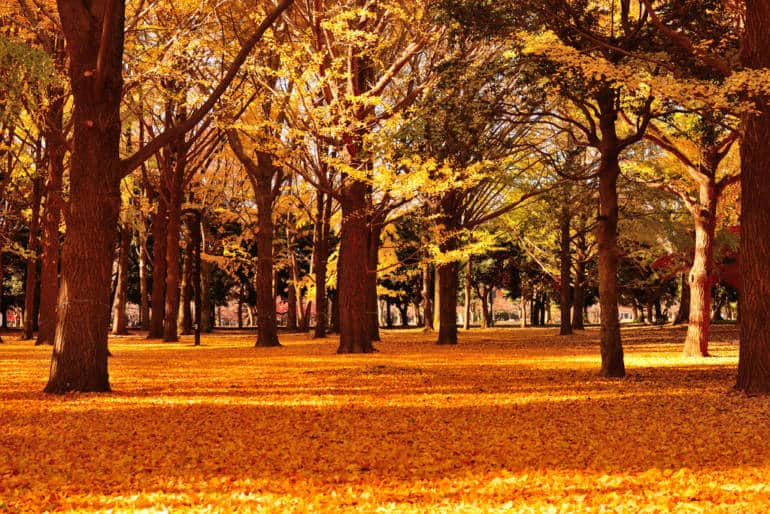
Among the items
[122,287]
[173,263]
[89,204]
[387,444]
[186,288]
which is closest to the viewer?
[387,444]

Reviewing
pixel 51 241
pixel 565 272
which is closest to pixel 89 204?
pixel 51 241

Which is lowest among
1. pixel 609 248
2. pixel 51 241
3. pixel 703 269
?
pixel 703 269

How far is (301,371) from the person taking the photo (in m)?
15.8

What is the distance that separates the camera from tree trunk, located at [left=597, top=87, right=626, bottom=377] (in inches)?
569

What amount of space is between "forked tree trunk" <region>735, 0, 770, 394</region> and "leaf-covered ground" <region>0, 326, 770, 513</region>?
62 centimetres

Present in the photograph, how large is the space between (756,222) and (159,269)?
984 inches

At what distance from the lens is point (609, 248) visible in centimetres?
1461

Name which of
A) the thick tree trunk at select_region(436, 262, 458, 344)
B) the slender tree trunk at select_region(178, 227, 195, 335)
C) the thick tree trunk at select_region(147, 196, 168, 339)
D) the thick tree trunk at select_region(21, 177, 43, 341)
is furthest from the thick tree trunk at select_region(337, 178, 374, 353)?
the slender tree trunk at select_region(178, 227, 195, 335)

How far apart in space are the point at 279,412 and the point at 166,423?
148cm

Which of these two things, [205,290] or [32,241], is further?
[205,290]

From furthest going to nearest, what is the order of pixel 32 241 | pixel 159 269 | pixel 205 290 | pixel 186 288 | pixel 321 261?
pixel 205 290 < pixel 186 288 < pixel 321 261 < pixel 159 269 < pixel 32 241

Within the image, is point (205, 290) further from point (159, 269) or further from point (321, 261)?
point (321, 261)

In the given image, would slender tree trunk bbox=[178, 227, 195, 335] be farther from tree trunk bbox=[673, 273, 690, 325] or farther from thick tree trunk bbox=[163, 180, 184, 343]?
tree trunk bbox=[673, 273, 690, 325]

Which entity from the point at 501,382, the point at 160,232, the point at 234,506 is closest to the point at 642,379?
the point at 501,382
